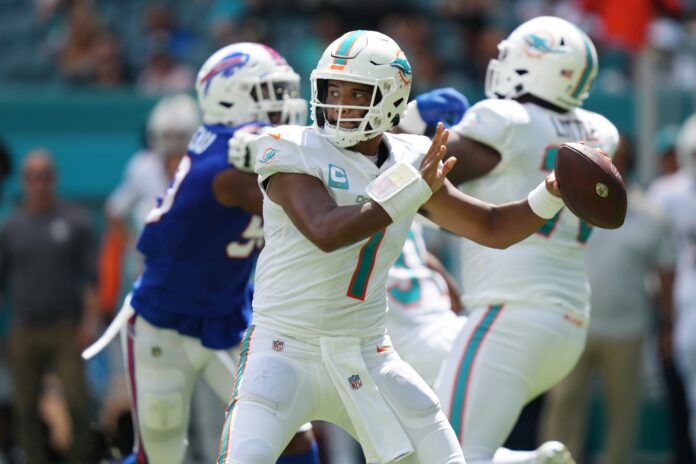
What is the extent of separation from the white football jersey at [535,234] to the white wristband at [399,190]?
38.7 inches

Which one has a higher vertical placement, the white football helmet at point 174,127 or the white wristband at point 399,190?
the white wristband at point 399,190

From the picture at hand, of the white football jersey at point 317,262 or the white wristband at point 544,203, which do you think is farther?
the white wristband at point 544,203

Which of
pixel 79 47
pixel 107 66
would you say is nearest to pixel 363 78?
pixel 107 66

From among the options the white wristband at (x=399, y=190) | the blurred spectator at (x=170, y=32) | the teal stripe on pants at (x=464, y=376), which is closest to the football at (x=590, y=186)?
the white wristband at (x=399, y=190)

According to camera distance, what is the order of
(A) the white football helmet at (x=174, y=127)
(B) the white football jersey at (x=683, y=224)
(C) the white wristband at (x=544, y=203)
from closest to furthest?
(C) the white wristband at (x=544, y=203) < (A) the white football helmet at (x=174, y=127) < (B) the white football jersey at (x=683, y=224)

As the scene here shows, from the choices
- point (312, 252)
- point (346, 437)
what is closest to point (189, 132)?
point (346, 437)

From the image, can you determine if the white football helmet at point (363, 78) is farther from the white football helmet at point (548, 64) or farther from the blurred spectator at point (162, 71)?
the blurred spectator at point (162, 71)

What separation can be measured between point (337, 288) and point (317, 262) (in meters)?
0.11

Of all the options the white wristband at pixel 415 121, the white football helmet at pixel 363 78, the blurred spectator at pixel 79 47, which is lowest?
the blurred spectator at pixel 79 47

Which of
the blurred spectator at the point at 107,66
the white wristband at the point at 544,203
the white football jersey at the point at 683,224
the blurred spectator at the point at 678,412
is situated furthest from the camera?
the blurred spectator at the point at 107,66

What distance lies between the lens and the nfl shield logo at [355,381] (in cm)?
475

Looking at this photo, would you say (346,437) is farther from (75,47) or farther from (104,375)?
(75,47)

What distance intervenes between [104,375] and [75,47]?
9.57ft

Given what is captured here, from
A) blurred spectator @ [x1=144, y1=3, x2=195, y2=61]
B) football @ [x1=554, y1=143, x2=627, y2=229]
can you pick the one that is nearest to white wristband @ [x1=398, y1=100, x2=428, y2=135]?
football @ [x1=554, y1=143, x2=627, y2=229]
